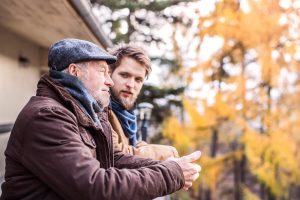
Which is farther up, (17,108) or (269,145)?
(17,108)

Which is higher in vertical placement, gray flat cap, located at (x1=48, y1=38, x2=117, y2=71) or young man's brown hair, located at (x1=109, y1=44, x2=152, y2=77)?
young man's brown hair, located at (x1=109, y1=44, x2=152, y2=77)

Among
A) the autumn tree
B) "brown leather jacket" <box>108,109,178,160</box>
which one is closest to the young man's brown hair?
"brown leather jacket" <box>108,109,178,160</box>

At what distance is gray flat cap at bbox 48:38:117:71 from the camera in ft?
4.97

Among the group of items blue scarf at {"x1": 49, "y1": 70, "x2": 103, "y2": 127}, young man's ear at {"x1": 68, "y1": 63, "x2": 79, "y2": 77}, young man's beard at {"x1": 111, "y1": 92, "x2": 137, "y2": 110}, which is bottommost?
young man's beard at {"x1": 111, "y1": 92, "x2": 137, "y2": 110}

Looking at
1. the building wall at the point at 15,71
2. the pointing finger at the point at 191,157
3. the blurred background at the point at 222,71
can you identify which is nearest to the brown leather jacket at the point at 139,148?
the pointing finger at the point at 191,157

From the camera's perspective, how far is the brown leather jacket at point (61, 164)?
1278 millimetres

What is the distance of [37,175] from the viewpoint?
1.32 metres

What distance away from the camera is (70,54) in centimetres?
152

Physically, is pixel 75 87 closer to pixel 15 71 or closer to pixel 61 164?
pixel 61 164

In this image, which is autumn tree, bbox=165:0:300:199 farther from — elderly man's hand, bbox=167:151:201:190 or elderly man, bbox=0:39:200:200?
elderly man, bbox=0:39:200:200

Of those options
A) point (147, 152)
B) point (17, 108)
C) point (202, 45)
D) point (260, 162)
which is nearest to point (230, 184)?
point (260, 162)

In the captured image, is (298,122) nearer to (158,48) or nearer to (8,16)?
(158,48)

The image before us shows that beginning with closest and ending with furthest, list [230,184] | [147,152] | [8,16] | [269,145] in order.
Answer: [147,152], [8,16], [269,145], [230,184]

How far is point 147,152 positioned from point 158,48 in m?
11.8
